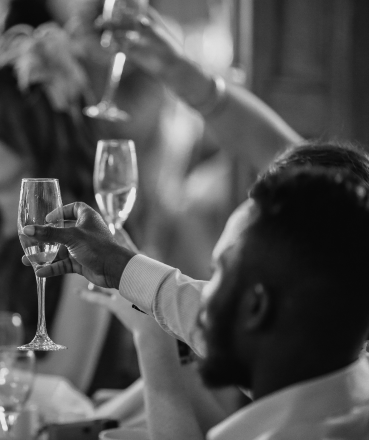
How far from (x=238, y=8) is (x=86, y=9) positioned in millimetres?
922

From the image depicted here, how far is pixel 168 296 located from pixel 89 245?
0.50 feet

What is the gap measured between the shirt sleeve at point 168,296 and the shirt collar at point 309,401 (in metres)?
0.27

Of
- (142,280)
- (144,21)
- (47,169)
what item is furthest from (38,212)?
(47,169)

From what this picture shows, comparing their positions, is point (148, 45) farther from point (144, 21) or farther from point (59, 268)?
point (59, 268)

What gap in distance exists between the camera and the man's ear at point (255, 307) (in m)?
0.84

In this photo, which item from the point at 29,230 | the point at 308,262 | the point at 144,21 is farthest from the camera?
the point at 144,21

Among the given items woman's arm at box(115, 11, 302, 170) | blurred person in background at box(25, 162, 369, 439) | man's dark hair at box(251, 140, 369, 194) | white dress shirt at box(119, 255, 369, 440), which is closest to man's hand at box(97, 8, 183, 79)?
woman's arm at box(115, 11, 302, 170)

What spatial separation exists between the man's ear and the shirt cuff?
31cm

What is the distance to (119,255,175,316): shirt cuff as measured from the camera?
115cm

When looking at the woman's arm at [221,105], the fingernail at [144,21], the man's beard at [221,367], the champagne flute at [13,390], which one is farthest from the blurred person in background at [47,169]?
the man's beard at [221,367]

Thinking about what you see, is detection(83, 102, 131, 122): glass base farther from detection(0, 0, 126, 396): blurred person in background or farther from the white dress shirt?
the white dress shirt

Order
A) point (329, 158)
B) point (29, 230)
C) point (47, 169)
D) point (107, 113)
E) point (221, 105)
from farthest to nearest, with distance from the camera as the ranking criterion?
1. point (47, 169)
2. point (107, 113)
3. point (221, 105)
4. point (329, 158)
5. point (29, 230)

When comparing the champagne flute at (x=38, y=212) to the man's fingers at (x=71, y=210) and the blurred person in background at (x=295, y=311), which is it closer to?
the man's fingers at (x=71, y=210)

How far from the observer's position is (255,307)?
0.85 m
